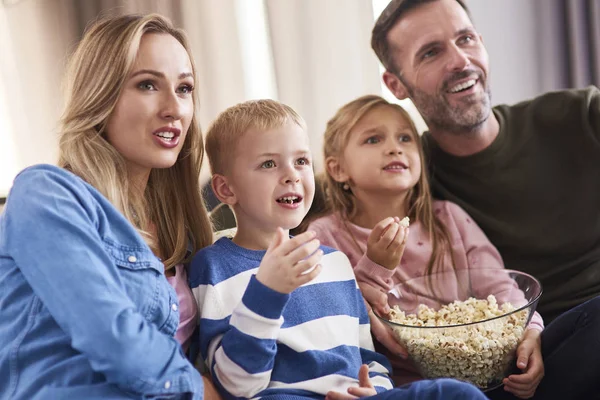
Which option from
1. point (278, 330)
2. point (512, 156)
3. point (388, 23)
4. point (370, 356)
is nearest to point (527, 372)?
point (370, 356)

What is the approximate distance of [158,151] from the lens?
4.24ft

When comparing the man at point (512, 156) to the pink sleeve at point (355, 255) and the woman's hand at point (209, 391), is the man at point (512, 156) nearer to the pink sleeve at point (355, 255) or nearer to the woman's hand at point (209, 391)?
the pink sleeve at point (355, 255)

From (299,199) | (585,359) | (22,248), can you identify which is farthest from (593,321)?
(22,248)

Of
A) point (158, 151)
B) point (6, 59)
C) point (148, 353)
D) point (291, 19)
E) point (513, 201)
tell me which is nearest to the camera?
point (148, 353)

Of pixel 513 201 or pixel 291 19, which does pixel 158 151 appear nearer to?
pixel 513 201

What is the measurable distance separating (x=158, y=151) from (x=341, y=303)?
479mm

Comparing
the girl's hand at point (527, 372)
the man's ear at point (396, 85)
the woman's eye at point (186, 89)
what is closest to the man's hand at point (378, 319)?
the girl's hand at point (527, 372)

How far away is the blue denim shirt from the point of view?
0.98 meters

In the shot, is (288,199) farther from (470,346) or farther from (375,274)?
(470,346)

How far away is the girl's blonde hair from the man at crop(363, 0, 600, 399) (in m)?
0.13

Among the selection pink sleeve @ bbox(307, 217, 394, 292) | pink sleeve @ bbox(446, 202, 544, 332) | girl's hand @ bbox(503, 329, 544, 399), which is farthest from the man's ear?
girl's hand @ bbox(503, 329, 544, 399)

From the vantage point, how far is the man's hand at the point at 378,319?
1.43 meters

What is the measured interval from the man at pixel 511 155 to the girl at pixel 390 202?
108mm

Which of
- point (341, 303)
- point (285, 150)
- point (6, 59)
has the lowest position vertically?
point (341, 303)
